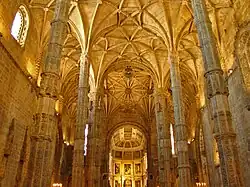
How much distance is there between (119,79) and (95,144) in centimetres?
1313

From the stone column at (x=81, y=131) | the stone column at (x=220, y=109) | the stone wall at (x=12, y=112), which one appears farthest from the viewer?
the stone column at (x=81, y=131)

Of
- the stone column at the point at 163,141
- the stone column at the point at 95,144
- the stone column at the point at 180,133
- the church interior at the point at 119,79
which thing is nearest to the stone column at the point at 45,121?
the church interior at the point at 119,79

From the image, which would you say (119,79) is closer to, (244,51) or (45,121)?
(244,51)

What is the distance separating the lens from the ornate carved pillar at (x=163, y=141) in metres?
20.0

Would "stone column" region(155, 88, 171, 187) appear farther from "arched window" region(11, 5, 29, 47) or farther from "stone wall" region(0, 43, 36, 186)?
"arched window" region(11, 5, 29, 47)

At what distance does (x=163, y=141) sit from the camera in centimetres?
2125

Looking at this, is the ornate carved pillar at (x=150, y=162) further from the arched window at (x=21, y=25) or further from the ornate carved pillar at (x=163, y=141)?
the arched window at (x=21, y=25)

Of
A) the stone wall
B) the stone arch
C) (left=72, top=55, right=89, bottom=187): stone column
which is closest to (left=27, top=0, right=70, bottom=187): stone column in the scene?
the stone wall

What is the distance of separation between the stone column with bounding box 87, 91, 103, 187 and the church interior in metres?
0.10

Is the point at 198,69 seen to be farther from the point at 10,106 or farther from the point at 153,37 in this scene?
the point at 10,106

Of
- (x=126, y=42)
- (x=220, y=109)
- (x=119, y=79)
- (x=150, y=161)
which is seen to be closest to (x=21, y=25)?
(x=126, y=42)

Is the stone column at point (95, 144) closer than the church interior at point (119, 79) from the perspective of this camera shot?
No

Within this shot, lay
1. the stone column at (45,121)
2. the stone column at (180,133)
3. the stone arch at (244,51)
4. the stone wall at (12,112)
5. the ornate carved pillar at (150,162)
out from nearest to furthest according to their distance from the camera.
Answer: the stone column at (45,121)
the stone wall at (12,112)
the stone column at (180,133)
the stone arch at (244,51)
the ornate carved pillar at (150,162)

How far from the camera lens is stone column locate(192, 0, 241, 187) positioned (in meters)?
8.52
